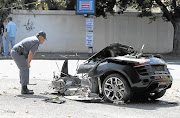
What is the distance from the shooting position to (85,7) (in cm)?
2159

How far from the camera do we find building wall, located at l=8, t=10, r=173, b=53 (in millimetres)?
24062

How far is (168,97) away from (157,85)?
1.36m

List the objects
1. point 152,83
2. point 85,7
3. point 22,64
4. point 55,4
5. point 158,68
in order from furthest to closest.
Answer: point 55,4
point 85,7
point 22,64
point 158,68
point 152,83

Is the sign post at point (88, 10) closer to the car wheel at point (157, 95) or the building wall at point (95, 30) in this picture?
the building wall at point (95, 30)

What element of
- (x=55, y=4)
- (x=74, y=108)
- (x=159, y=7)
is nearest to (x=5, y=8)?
(x=55, y=4)

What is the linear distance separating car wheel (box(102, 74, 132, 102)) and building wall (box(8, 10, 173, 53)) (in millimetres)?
16181

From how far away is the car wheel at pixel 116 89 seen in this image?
7910 millimetres

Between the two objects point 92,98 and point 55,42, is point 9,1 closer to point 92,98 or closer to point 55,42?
point 55,42

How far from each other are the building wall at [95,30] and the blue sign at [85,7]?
98.0 inches

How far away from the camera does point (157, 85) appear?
7.94 metres

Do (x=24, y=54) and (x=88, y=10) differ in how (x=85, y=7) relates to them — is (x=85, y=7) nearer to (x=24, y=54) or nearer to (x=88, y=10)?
(x=88, y=10)

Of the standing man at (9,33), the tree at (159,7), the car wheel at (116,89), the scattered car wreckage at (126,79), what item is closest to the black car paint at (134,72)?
the scattered car wreckage at (126,79)

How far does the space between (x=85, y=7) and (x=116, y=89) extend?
1405 centimetres

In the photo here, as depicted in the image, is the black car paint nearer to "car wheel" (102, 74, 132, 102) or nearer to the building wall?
"car wheel" (102, 74, 132, 102)
